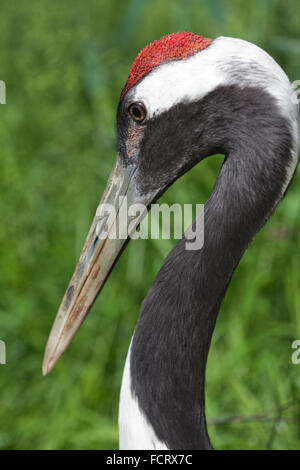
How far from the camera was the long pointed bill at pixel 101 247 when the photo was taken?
5.58 ft

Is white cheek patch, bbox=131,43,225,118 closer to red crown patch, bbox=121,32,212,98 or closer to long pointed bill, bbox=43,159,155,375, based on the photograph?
red crown patch, bbox=121,32,212,98

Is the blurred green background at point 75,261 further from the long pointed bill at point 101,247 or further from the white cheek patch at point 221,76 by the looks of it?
the white cheek patch at point 221,76

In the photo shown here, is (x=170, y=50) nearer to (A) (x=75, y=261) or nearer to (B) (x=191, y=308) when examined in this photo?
(B) (x=191, y=308)

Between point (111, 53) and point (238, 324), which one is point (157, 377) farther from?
point (111, 53)

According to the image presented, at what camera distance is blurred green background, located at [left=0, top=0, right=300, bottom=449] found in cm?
266

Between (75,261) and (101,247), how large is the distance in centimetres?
137

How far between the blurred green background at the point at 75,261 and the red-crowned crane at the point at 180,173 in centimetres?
73

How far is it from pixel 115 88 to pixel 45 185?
2.70ft

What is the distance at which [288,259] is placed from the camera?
9.89ft

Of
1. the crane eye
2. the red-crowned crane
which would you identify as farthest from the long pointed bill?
the crane eye

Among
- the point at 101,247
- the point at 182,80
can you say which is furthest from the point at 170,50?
the point at 101,247

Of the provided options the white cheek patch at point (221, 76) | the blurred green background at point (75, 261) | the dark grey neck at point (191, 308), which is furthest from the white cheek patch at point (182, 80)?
the blurred green background at point (75, 261)

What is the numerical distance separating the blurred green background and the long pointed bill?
2.57ft
